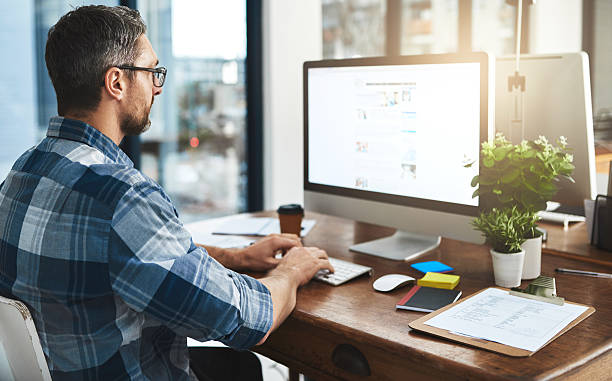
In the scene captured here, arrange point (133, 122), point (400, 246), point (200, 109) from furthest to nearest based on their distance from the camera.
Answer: point (200, 109), point (400, 246), point (133, 122)

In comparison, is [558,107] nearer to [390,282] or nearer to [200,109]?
[390,282]

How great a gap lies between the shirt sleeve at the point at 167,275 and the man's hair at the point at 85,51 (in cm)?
26

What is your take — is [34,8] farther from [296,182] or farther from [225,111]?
[296,182]

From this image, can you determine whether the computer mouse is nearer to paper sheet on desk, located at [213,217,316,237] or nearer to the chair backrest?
paper sheet on desk, located at [213,217,316,237]

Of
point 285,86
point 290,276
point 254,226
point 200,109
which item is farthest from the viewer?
point 285,86

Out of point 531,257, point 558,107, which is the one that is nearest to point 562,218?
point 558,107

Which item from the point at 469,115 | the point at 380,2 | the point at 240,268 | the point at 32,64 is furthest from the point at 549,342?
the point at 380,2

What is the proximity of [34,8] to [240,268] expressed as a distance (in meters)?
1.45

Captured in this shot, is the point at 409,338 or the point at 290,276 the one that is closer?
the point at 409,338

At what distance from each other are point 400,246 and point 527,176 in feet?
1.52

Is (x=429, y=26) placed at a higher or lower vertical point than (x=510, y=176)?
higher

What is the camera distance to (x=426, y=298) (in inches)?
49.6

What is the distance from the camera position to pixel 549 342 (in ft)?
3.39

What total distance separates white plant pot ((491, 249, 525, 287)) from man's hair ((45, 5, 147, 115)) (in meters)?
0.90
